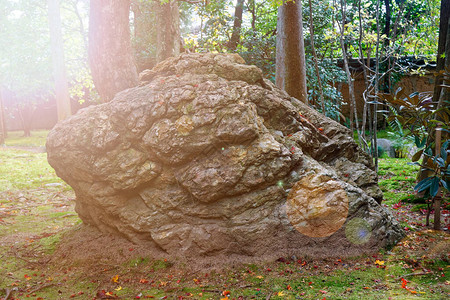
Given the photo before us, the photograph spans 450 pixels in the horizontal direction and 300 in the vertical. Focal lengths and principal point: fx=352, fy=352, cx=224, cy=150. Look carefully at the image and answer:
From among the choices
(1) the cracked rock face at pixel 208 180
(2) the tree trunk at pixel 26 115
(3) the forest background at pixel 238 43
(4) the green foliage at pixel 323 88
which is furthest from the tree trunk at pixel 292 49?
(2) the tree trunk at pixel 26 115

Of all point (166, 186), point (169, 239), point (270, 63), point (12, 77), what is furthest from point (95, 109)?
point (12, 77)

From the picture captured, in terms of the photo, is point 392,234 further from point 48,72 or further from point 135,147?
point 48,72

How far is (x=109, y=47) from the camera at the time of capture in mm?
6227

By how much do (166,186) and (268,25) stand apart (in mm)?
10143

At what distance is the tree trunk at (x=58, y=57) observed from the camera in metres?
14.3

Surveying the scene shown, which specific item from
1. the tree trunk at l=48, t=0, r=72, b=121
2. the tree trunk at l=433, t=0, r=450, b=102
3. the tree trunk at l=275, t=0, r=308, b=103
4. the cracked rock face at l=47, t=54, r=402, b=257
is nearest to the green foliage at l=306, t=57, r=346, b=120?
the tree trunk at l=275, t=0, r=308, b=103

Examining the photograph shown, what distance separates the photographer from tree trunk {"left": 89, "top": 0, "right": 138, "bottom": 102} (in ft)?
20.4

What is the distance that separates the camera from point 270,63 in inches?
434

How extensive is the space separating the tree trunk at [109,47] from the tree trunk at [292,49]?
11.1 ft

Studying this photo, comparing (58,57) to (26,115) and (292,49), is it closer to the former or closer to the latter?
(292,49)

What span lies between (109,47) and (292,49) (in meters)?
3.84

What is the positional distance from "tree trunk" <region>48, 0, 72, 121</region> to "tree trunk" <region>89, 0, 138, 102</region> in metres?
9.10

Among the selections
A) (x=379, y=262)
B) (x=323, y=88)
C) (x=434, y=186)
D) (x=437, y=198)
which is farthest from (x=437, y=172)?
(x=323, y=88)

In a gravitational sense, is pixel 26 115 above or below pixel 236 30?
below
